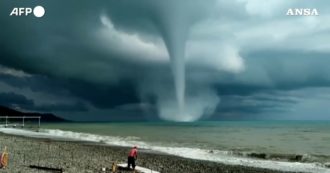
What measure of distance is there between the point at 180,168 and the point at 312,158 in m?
19.5

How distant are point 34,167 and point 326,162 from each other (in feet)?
84.6

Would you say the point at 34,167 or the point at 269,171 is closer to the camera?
the point at 34,167

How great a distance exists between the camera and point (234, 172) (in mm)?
29641

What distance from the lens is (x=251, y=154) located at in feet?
151

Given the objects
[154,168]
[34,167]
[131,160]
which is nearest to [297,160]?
[154,168]

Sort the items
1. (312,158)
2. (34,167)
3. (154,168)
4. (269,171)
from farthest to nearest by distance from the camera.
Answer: (312,158), (269,171), (154,168), (34,167)

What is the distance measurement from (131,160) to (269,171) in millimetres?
10284

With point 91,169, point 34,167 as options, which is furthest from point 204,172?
point 34,167

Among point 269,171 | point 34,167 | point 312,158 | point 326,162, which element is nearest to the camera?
point 34,167

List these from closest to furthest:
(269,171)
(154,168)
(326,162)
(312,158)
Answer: (154,168), (269,171), (326,162), (312,158)

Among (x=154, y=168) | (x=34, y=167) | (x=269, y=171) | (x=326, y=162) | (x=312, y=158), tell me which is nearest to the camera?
(x=34, y=167)

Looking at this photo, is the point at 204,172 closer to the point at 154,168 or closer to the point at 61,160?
the point at 154,168

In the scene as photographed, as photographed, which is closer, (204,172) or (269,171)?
(204,172)

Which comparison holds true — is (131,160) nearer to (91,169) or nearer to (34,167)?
(91,169)
